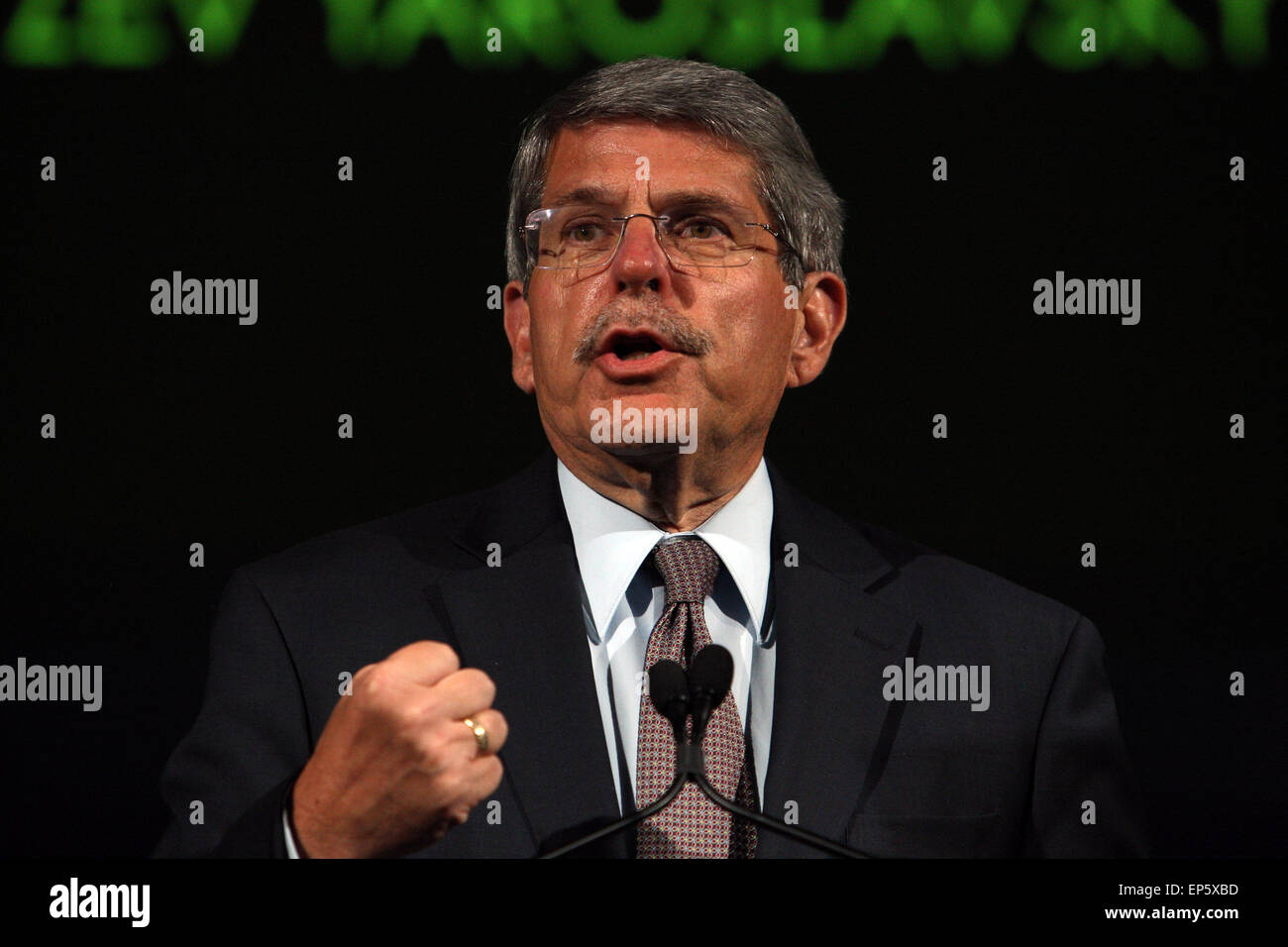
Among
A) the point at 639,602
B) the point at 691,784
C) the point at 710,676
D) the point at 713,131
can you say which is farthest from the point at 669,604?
the point at 713,131

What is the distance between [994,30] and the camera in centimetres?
332

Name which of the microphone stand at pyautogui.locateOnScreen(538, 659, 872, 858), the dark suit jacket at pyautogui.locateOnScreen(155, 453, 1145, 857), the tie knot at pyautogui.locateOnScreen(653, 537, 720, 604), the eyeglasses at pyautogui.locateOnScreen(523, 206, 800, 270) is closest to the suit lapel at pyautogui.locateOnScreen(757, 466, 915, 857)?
the dark suit jacket at pyautogui.locateOnScreen(155, 453, 1145, 857)

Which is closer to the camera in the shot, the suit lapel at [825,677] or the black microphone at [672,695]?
the black microphone at [672,695]

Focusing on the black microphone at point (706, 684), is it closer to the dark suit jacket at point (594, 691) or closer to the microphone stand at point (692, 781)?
the microphone stand at point (692, 781)

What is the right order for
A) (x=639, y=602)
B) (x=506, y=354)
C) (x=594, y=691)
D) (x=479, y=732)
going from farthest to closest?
(x=506, y=354)
(x=639, y=602)
(x=594, y=691)
(x=479, y=732)

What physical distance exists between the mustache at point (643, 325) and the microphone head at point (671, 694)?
2.43 feet

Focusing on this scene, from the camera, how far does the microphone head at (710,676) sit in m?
2.54

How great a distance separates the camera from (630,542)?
308cm

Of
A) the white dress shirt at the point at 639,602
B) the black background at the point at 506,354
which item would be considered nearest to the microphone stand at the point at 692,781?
the white dress shirt at the point at 639,602

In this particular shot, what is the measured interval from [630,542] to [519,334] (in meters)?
0.49

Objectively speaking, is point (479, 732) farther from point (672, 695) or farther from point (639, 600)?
point (639, 600)

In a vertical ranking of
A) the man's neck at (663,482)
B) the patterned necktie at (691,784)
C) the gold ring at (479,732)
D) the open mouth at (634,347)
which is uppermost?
the open mouth at (634,347)
